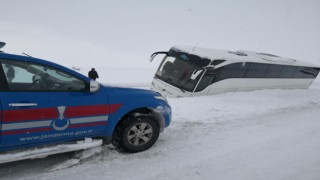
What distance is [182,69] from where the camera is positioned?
42.1 ft

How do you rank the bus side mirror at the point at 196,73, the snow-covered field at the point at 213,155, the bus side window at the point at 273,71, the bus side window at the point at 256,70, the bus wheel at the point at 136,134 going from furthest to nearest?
1. the bus side window at the point at 273,71
2. the bus side window at the point at 256,70
3. the bus side mirror at the point at 196,73
4. the bus wheel at the point at 136,134
5. the snow-covered field at the point at 213,155

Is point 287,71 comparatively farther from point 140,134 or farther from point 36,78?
point 36,78

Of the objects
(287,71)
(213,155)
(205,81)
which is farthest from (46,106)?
(287,71)

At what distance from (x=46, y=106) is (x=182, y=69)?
30.8 ft

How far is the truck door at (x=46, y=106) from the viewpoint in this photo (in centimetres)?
368

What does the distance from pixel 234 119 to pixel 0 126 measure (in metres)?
6.27

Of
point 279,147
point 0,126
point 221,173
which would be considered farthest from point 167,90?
point 0,126

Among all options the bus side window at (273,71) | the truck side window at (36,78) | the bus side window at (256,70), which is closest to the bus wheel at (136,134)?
the truck side window at (36,78)

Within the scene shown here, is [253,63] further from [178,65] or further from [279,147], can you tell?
[279,147]

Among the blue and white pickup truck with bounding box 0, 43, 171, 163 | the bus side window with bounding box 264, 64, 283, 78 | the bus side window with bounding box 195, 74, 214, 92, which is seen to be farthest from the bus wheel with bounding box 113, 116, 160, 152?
the bus side window with bounding box 264, 64, 283, 78

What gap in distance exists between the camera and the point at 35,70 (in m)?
4.04

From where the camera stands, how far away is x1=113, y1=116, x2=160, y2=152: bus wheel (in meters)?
4.84

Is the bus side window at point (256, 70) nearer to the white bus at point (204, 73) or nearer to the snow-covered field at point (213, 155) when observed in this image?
the white bus at point (204, 73)

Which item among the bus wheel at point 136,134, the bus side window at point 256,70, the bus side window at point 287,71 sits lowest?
the bus wheel at point 136,134
